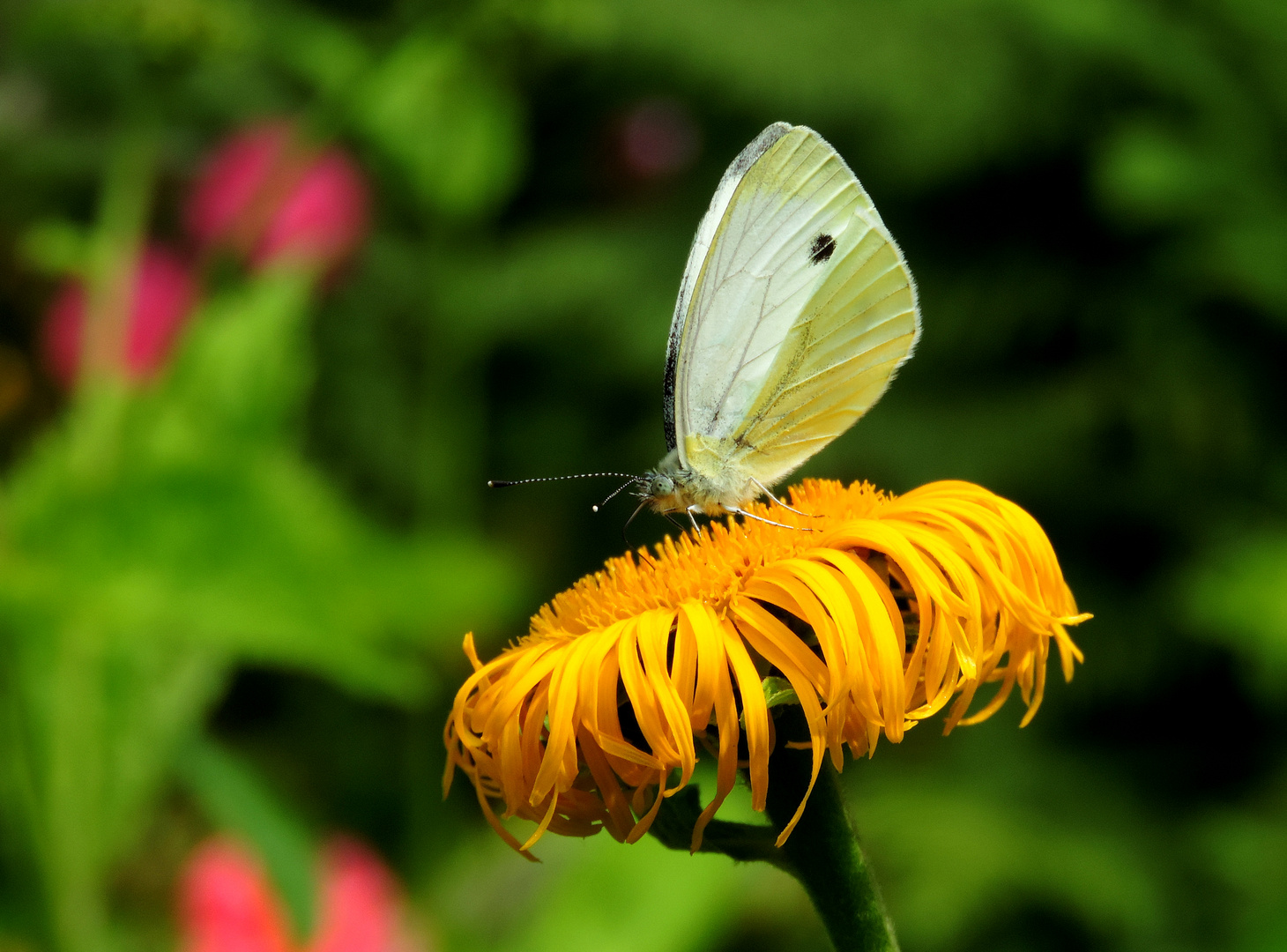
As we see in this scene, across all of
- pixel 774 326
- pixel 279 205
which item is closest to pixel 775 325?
pixel 774 326

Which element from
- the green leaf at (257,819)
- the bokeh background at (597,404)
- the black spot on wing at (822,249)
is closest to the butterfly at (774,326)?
the black spot on wing at (822,249)

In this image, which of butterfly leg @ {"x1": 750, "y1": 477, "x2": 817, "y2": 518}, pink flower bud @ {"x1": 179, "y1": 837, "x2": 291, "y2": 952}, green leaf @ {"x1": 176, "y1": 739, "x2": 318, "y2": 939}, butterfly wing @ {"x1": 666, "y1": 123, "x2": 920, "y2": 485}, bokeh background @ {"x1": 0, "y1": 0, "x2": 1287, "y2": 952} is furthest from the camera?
pink flower bud @ {"x1": 179, "y1": 837, "x2": 291, "y2": 952}

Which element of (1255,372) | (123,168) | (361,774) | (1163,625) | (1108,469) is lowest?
(361,774)

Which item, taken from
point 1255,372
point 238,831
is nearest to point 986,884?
point 1255,372

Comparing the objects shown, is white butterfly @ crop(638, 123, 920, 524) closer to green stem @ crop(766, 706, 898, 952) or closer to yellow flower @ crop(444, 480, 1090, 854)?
yellow flower @ crop(444, 480, 1090, 854)

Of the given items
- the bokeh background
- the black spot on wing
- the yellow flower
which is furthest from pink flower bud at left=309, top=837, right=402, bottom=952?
the black spot on wing

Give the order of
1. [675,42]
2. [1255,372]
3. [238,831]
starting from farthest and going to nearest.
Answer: [675,42]
[1255,372]
[238,831]

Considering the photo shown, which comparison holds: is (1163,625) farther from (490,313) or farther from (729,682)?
(729,682)
